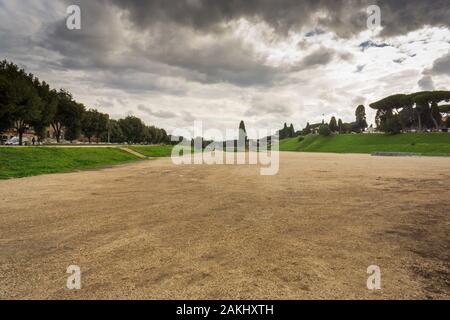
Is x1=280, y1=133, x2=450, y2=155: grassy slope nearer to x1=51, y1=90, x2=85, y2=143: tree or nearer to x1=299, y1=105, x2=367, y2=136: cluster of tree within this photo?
x1=299, y1=105, x2=367, y2=136: cluster of tree

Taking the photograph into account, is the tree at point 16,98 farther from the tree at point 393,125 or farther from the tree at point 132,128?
the tree at point 393,125

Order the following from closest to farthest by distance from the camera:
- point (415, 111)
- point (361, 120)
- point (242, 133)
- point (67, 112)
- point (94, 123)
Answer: point (67, 112), point (94, 123), point (415, 111), point (361, 120), point (242, 133)

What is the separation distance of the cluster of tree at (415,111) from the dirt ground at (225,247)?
11029cm

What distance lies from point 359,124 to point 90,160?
152222mm

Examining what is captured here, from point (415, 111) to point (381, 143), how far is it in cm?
3069

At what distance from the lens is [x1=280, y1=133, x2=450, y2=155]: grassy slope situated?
75312mm

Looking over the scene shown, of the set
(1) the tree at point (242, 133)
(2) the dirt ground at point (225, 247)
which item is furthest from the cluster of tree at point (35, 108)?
(1) the tree at point (242, 133)

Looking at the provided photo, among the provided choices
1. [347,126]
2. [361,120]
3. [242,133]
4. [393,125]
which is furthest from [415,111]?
[242,133]

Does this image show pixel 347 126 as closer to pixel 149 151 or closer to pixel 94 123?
pixel 149 151

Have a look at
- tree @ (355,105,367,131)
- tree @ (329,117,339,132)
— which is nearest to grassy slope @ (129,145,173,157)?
tree @ (329,117,339,132)

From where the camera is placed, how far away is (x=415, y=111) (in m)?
111

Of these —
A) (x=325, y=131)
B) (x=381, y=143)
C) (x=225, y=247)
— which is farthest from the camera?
(x=325, y=131)

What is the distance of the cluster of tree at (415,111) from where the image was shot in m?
103
